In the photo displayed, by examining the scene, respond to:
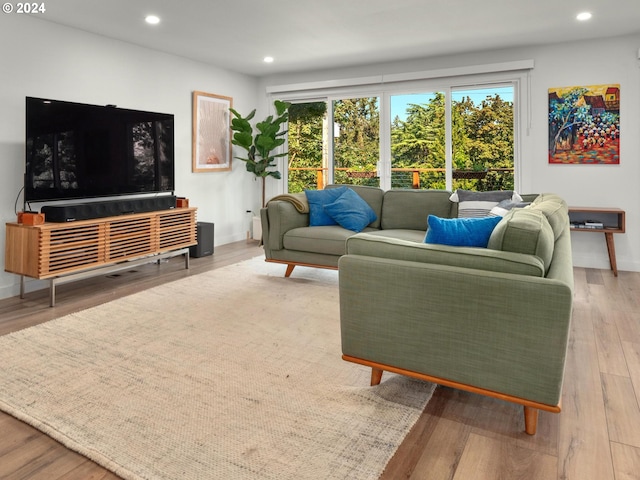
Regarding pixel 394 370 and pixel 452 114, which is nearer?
pixel 394 370

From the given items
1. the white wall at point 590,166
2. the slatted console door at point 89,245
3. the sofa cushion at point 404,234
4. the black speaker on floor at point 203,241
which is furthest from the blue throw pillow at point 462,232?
the black speaker on floor at point 203,241

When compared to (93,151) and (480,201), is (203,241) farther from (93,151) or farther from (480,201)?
(480,201)

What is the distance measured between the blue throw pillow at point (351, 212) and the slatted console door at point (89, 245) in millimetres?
1619

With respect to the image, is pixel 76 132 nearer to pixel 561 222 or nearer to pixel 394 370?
pixel 394 370

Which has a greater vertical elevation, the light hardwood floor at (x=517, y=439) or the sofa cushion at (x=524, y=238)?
the sofa cushion at (x=524, y=238)

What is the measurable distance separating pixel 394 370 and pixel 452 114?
4.23 meters

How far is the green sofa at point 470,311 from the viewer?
162 centimetres

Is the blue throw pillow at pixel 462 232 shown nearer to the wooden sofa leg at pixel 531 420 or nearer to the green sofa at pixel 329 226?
the wooden sofa leg at pixel 531 420

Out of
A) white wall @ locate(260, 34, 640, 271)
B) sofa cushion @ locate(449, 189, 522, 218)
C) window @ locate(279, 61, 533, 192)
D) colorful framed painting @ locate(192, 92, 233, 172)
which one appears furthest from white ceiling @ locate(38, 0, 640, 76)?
sofa cushion @ locate(449, 189, 522, 218)

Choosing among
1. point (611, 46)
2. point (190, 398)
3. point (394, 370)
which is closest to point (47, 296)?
point (190, 398)

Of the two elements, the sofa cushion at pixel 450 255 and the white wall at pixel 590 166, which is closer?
the sofa cushion at pixel 450 255

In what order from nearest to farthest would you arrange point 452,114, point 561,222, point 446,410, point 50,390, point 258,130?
point 446,410 → point 50,390 → point 561,222 → point 452,114 → point 258,130

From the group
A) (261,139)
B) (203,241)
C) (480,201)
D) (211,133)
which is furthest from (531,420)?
(211,133)

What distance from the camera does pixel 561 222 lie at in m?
2.45
